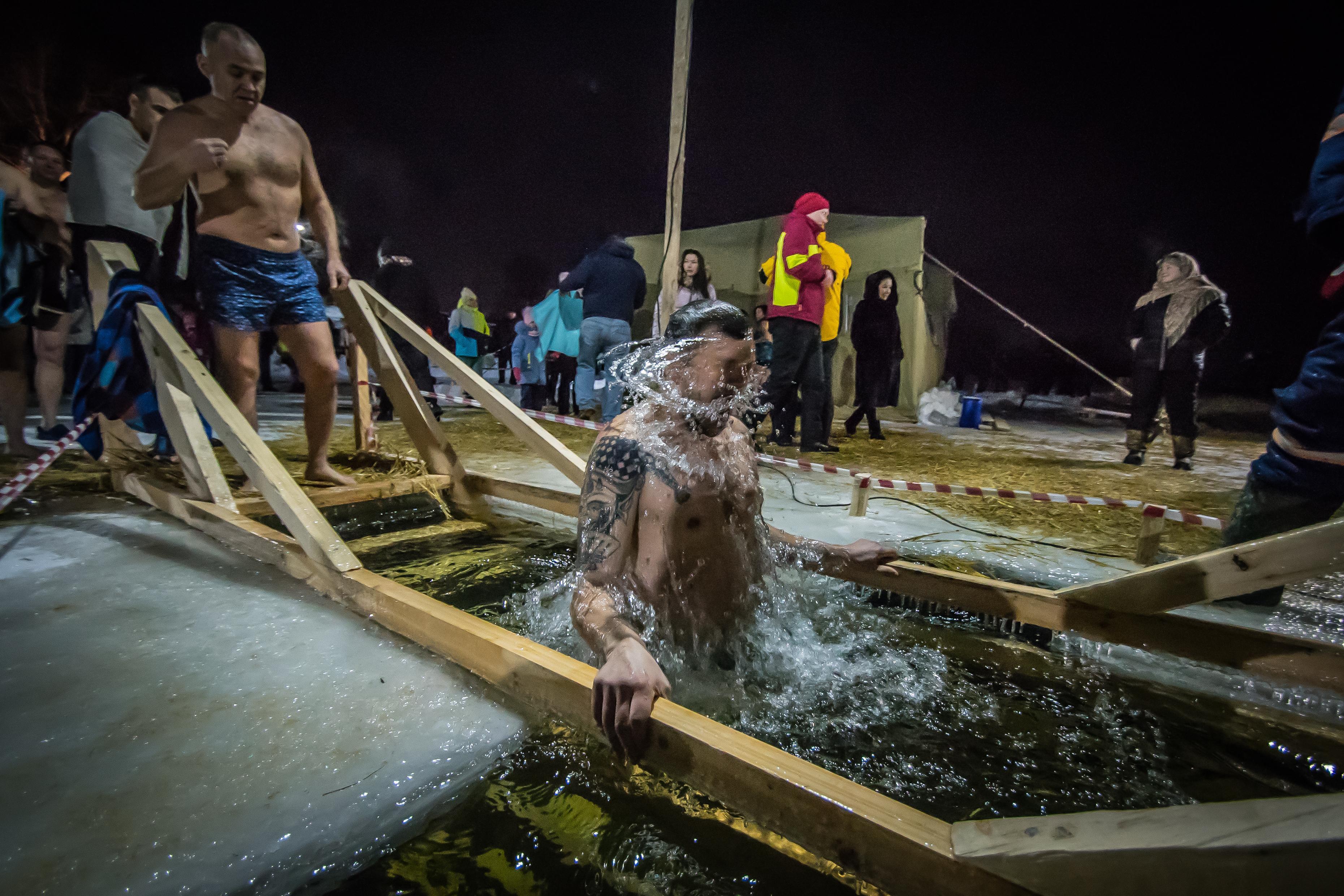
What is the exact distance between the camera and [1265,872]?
65 centimetres

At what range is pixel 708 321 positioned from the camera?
1683mm

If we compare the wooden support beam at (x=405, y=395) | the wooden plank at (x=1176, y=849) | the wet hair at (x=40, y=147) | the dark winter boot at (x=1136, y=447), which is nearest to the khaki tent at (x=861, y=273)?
the dark winter boot at (x=1136, y=447)

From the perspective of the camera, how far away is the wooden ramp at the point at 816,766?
0.70m

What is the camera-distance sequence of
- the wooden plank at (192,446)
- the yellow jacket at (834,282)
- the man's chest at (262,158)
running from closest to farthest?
the wooden plank at (192,446) → the man's chest at (262,158) → the yellow jacket at (834,282)

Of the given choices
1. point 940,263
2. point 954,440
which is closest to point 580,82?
point 940,263

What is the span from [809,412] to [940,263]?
4.70 metres

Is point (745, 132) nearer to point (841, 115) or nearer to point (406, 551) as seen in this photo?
point (841, 115)

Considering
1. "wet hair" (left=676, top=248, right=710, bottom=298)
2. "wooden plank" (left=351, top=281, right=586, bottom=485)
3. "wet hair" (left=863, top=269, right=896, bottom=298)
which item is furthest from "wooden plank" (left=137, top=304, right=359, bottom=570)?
"wet hair" (left=863, top=269, right=896, bottom=298)

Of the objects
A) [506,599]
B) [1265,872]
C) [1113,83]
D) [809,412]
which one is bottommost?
[506,599]

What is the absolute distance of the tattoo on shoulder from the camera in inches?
66.4

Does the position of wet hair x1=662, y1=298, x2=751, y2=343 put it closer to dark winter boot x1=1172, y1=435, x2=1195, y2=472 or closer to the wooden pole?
the wooden pole

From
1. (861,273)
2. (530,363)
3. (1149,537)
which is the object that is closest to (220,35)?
(1149,537)

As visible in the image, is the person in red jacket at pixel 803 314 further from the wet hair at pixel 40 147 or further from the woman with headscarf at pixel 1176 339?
the wet hair at pixel 40 147

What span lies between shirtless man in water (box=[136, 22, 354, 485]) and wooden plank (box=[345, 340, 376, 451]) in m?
0.81
